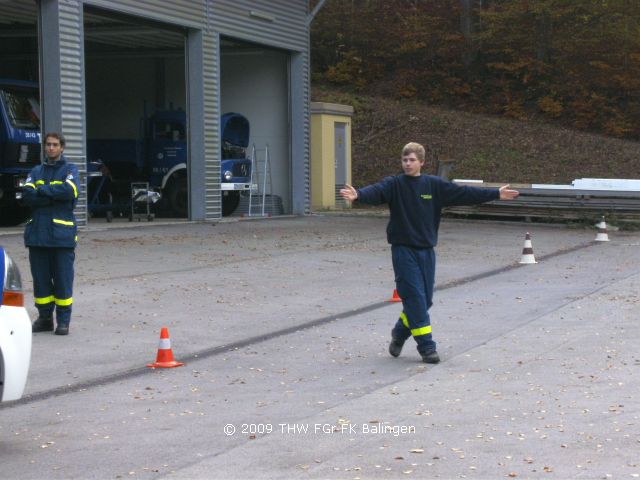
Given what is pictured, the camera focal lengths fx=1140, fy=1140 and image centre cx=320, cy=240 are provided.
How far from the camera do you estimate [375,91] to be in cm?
5016

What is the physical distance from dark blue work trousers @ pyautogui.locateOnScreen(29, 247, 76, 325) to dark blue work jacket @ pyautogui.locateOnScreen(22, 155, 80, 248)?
10 centimetres

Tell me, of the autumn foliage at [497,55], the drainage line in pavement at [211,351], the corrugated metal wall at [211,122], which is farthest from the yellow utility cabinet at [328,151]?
the drainage line in pavement at [211,351]

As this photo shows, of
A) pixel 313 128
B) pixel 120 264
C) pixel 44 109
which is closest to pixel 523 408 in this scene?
pixel 120 264

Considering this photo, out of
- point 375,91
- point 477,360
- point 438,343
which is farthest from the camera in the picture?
point 375,91

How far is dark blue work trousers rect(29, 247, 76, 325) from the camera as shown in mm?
11242

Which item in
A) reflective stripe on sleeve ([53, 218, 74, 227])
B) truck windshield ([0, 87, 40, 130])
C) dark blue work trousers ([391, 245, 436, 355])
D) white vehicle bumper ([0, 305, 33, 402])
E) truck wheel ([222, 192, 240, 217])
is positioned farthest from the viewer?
truck wheel ([222, 192, 240, 217])

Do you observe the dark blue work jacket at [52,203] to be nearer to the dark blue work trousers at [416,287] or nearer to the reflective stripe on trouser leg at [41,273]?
the reflective stripe on trouser leg at [41,273]

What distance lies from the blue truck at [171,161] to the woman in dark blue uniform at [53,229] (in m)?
17.7

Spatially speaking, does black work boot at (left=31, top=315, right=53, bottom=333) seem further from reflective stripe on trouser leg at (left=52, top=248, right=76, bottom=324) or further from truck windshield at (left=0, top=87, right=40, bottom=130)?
truck windshield at (left=0, top=87, right=40, bottom=130)

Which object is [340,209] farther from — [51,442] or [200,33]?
[51,442]

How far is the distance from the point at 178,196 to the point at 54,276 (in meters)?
18.8

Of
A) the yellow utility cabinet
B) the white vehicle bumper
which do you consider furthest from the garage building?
the white vehicle bumper

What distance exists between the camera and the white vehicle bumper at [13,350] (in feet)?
21.9

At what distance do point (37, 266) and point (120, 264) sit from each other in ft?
21.1
